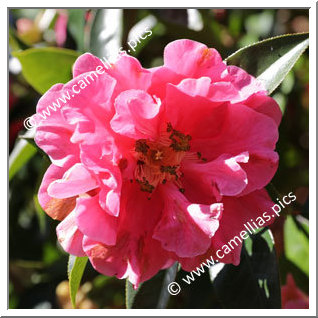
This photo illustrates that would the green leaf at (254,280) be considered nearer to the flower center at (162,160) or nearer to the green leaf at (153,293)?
the green leaf at (153,293)

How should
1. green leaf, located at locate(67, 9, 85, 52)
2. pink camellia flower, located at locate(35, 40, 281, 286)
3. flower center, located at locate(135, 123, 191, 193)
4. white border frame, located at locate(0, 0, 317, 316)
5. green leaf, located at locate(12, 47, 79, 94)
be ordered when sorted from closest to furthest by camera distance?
pink camellia flower, located at locate(35, 40, 281, 286) → flower center, located at locate(135, 123, 191, 193) → white border frame, located at locate(0, 0, 317, 316) → green leaf, located at locate(12, 47, 79, 94) → green leaf, located at locate(67, 9, 85, 52)

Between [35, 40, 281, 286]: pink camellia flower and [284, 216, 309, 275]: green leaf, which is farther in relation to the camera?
[284, 216, 309, 275]: green leaf

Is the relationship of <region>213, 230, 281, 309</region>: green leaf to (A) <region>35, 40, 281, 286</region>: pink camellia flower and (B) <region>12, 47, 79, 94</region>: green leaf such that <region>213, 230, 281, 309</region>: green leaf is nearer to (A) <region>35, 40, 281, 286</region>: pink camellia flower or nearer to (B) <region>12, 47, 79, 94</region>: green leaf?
(A) <region>35, 40, 281, 286</region>: pink camellia flower

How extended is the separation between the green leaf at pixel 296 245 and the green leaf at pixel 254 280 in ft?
0.88

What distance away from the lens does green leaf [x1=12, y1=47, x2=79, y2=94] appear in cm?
136

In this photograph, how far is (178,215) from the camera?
0.96 metres

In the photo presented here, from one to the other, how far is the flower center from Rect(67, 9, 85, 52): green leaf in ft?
2.22

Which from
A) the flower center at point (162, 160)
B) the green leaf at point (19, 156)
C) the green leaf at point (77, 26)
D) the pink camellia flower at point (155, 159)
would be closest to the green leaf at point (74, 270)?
the pink camellia flower at point (155, 159)

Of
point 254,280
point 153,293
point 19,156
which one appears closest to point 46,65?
point 19,156

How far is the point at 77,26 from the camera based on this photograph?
1627 mm

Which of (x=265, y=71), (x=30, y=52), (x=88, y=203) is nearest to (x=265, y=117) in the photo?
(x=265, y=71)

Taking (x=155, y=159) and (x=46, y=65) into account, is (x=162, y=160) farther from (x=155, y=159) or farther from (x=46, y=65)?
(x=46, y=65)

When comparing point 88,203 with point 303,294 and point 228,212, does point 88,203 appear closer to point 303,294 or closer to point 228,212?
point 228,212

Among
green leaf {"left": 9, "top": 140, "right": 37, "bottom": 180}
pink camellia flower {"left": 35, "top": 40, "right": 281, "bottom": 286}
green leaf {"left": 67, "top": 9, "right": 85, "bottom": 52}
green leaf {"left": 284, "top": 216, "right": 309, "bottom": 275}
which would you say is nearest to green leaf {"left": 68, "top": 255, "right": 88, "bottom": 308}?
pink camellia flower {"left": 35, "top": 40, "right": 281, "bottom": 286}
